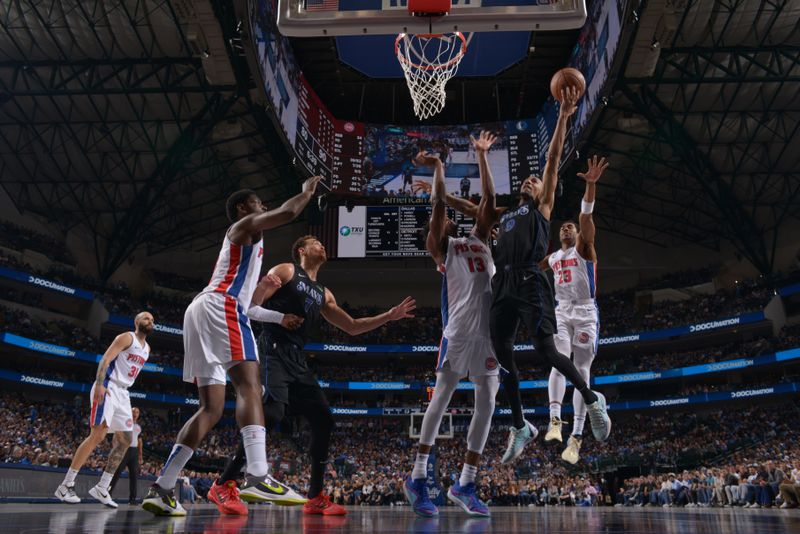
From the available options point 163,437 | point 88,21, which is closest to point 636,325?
point 163,437

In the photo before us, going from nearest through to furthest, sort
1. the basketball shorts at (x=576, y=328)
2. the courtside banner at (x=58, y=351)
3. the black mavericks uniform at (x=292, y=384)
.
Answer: the black mavericks uniform at (x=292, y=384)
the basketball shorts at (x=576, y=328)
the courtside banner at (x=58, y=351)

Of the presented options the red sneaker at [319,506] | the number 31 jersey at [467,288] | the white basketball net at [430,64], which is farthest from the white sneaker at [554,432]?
the white basketball net at [430,64]

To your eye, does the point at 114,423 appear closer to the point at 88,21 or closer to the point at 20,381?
the point at 88,21

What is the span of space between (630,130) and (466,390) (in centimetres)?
1403

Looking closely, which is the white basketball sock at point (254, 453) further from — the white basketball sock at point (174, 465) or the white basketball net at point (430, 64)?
the white basketball net at point (430, 64)

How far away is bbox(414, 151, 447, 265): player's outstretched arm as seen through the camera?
5.13 m

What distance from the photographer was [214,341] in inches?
162

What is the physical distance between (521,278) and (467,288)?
1.43 feet

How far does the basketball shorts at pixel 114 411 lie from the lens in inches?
313

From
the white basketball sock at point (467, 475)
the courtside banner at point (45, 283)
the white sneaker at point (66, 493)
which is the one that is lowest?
the white sneaker at point (66, 493)

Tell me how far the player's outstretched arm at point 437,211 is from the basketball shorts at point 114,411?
4893mm

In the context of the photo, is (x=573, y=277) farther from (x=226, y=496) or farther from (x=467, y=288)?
(x=226, y=496)

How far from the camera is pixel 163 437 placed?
27828 millimetres

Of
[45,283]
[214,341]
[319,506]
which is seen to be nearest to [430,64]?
[319,506]
